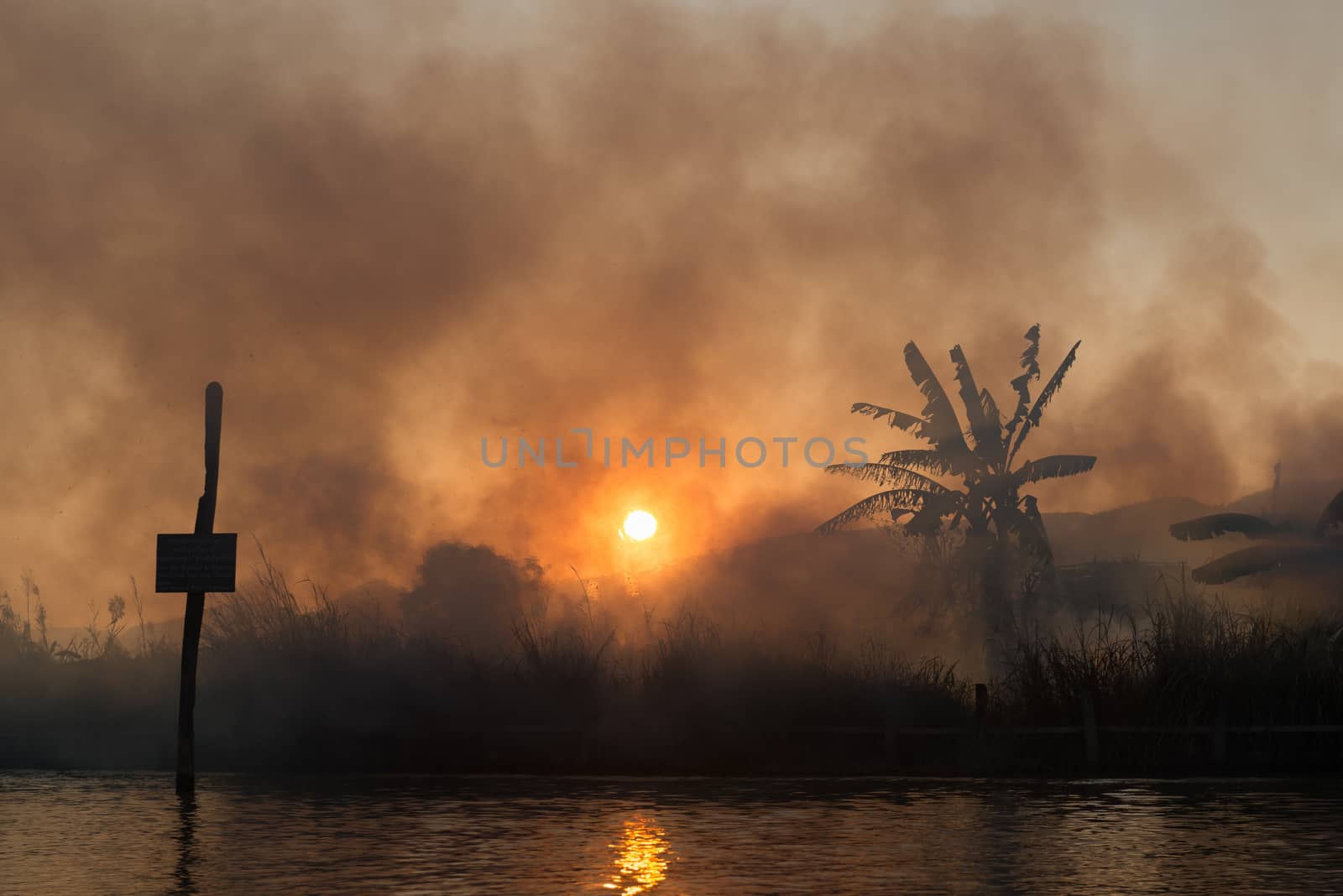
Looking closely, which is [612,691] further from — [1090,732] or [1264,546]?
[1264,546]

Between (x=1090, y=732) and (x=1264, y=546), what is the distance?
1826 cm

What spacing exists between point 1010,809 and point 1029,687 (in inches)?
364

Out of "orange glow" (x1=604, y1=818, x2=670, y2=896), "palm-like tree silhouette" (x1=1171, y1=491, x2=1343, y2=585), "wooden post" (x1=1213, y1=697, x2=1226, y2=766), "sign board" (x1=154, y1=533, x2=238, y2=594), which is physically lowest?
"orange glow" (x1=604, y1=818, x2=670, y2=896)

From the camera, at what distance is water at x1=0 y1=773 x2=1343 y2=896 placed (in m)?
13.4

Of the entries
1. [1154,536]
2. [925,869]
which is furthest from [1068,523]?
[925,869]

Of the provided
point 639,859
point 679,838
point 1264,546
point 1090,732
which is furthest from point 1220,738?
point 1264,546

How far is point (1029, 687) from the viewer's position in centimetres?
2914

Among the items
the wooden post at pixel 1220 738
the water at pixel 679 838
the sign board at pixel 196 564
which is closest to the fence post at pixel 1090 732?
the wooden post at pixel 1220 738

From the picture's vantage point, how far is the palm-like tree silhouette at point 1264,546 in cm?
4256

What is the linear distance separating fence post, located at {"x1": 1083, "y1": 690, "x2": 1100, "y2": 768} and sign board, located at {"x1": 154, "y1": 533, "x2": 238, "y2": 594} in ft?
48.8

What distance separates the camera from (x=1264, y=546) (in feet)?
140

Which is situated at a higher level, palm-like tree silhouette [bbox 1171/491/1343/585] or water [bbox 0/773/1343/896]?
palm-like tree silhouette [bbox 1171/491/1343/585]

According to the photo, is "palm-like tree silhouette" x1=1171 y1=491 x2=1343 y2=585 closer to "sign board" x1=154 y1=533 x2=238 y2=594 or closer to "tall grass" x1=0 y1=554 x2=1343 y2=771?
"tall grass" x1=0 y1=554 x2=1343 y2=771

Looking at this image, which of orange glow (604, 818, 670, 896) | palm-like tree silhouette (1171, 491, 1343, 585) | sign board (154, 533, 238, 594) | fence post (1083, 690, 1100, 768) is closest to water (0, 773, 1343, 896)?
orange glow (604, 818, 670, 896)
